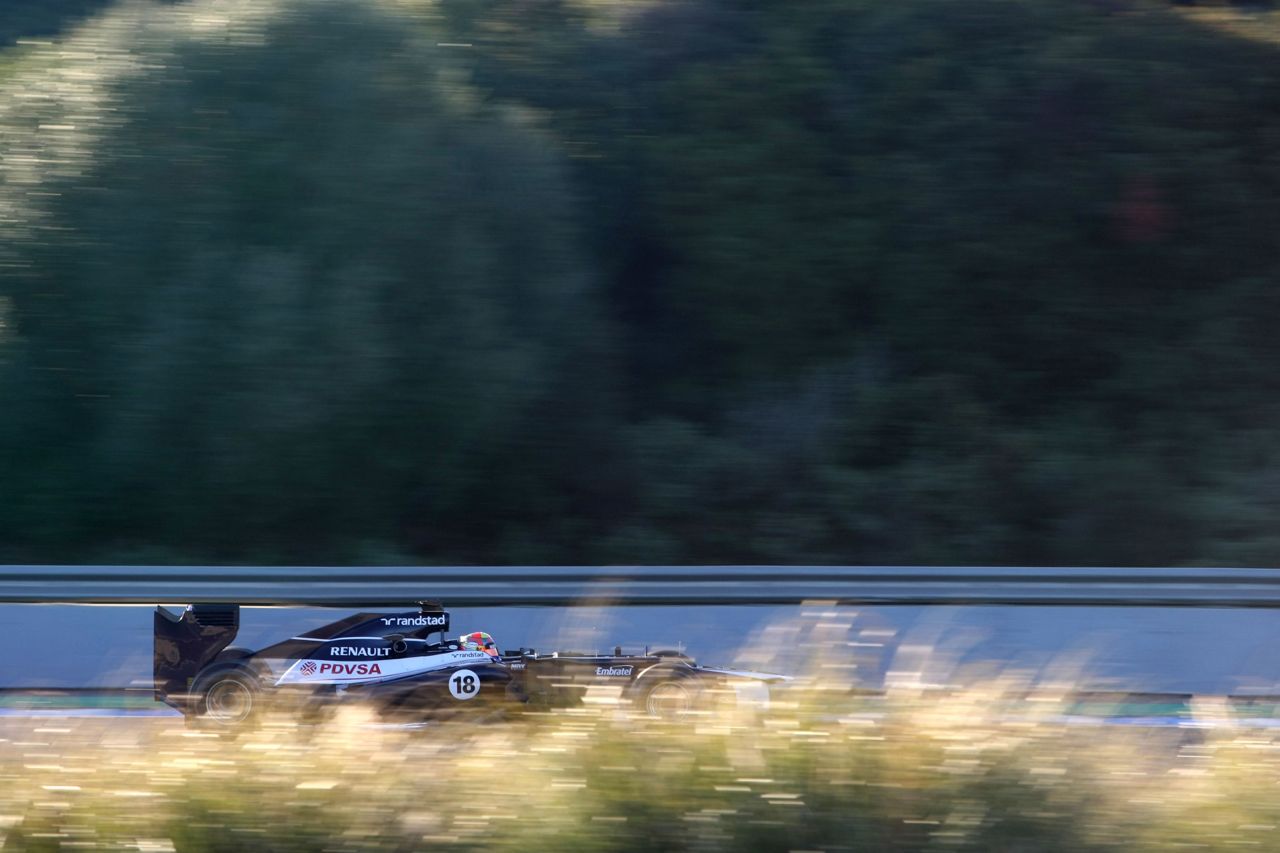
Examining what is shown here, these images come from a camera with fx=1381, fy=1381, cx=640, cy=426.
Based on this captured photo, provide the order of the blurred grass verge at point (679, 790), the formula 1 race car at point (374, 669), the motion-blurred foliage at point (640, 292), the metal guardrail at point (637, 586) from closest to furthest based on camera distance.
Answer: the blurred grass verge at point (679, 790)
the formula 1 race car at point (374, 669)
the metal guardrail at point (637, 586)
the motion-blurred foliage at point (640, 292)

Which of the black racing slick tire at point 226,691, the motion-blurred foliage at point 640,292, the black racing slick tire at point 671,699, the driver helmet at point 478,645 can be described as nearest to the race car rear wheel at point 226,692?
the black racing slick tire at point 226,691

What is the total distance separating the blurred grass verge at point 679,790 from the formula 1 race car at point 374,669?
1782 mm

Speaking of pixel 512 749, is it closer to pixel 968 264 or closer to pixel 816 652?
pixel 816 652

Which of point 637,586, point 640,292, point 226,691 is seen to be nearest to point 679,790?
point 226,691

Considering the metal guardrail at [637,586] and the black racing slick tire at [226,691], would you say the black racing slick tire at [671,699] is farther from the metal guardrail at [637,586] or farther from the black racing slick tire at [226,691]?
the metal guardrail at [637,586]

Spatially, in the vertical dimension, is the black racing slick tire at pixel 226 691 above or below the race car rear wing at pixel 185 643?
below

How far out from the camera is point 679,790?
13.3 feet

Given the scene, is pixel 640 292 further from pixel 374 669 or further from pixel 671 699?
pixel 671 699

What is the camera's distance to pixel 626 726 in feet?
14.3

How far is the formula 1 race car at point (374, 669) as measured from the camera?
627 cm

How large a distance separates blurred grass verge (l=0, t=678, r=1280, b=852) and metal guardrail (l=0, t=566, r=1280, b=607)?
12.3ft

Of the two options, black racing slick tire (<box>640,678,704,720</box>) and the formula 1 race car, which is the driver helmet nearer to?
the formula 1 race car

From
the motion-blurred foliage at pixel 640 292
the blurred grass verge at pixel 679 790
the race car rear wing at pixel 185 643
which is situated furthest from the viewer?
the motion-blurred foliage at pixel 640 292

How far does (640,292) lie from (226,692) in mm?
9623
